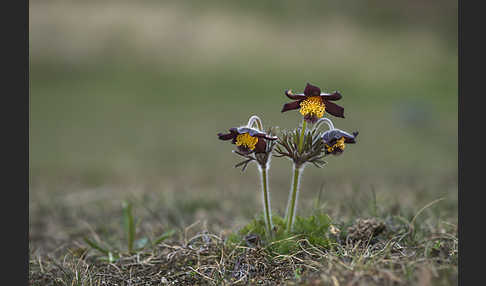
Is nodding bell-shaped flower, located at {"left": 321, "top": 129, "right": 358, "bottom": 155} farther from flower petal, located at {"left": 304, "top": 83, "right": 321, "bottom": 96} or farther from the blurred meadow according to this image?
the blurred meadow

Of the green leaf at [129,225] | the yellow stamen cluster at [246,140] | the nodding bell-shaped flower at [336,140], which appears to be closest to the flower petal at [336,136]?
the nodding bell-shaped flower at [336,140]

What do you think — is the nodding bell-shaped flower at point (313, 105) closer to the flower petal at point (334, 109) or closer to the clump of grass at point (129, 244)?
the flower petal at point (334, 109)

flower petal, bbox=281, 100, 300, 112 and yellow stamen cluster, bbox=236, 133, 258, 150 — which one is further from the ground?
flower petal, bbox=281, 100, 300, 112

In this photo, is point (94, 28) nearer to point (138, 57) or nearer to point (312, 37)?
point (138, 57)

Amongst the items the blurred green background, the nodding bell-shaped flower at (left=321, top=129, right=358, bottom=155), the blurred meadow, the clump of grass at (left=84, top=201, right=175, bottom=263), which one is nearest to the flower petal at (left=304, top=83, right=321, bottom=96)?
the nodding bell-shaped flower at (left=321, top=129, right=358, bottom=155)

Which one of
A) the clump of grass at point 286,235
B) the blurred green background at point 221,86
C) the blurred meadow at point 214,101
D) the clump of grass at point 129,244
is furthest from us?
the blurred green background at point 221,86

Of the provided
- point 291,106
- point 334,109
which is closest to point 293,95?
point 291,106

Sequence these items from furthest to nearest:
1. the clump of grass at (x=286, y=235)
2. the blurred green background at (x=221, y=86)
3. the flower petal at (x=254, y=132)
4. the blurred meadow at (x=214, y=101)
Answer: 1. the blurred green background at (x=221, y=86)
2. the blurred meadow at (x=214, y=101)
3. the clump of grass at (x=286, y=235)
4. the flower petal at (x=254, y=132)
